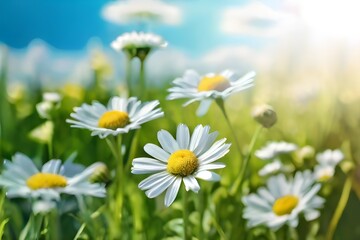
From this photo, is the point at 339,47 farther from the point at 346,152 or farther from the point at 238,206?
the point at 238,206

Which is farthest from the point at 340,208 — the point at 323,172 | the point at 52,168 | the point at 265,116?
the point at 52,168

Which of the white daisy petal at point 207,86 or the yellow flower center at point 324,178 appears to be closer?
the white daisy petal at point 207,86

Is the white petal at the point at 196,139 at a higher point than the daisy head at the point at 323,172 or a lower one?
higher

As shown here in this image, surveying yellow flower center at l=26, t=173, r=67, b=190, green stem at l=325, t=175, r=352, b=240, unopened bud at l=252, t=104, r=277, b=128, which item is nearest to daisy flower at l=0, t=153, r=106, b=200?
yellow flower center at l=26, t=173, r=67, b=190

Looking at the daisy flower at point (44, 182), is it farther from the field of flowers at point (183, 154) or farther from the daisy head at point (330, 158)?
the daisy head at point (330, 158)

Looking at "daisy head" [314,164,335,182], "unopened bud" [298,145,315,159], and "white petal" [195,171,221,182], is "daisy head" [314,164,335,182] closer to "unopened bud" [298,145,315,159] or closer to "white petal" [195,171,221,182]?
"unopened bud" [298,145,315,159]

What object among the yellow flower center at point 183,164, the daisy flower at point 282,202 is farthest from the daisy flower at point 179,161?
the daisy flower at point 282,202

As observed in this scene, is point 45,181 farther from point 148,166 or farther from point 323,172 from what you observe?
point 323,172
